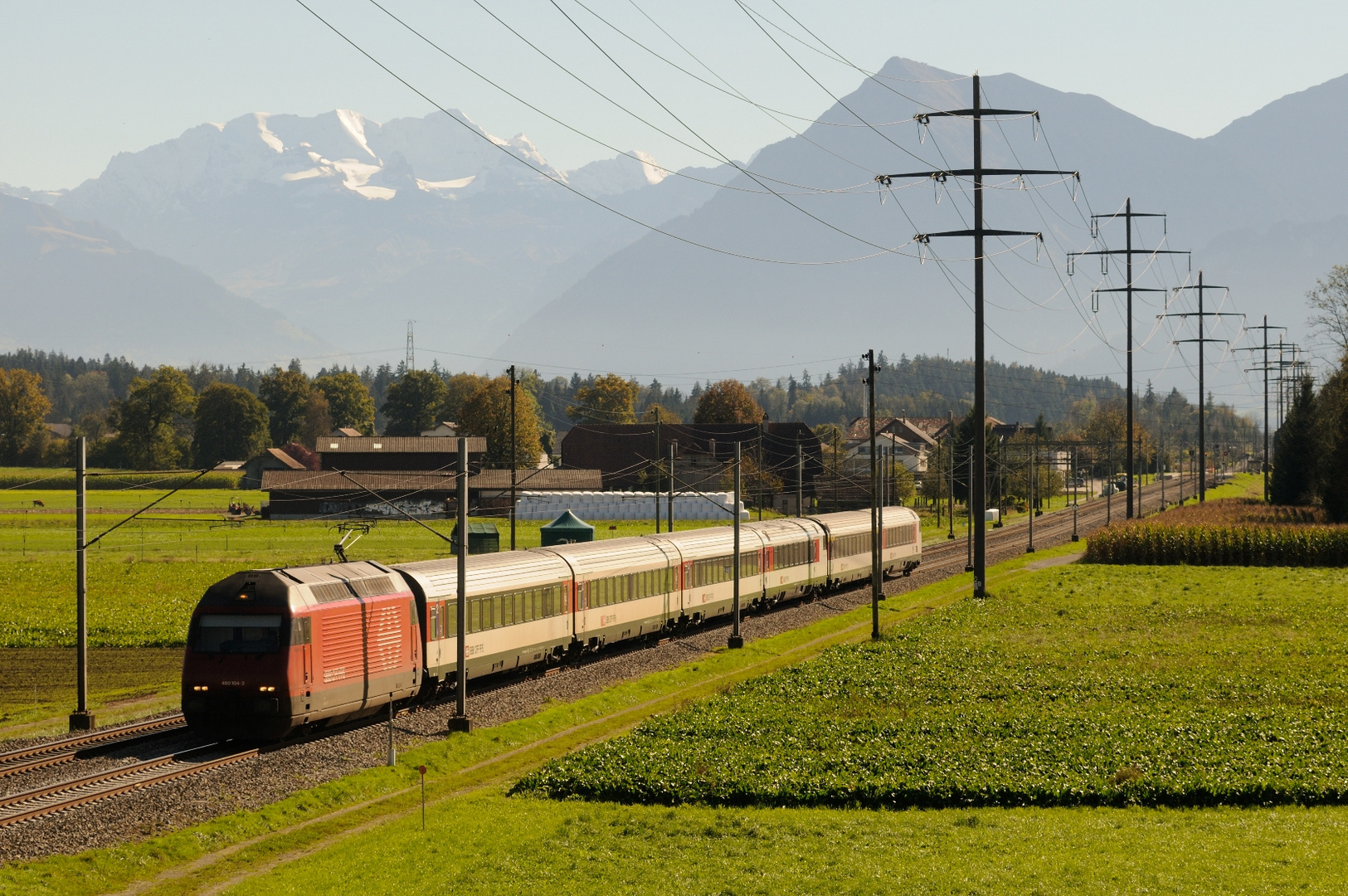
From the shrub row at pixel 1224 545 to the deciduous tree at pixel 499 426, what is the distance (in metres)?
86.7

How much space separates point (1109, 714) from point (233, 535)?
280 ft

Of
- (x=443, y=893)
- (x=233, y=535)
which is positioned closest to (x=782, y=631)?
(x=443, y=893)

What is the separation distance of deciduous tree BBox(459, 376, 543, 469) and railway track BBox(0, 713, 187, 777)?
401 feet

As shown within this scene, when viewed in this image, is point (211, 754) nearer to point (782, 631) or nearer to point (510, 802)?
point (510, 802)

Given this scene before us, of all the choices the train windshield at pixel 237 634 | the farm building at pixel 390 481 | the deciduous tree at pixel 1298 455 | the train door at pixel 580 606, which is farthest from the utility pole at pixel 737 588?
the deciduous tree at pixel 1298 455

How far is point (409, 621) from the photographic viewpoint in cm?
3247

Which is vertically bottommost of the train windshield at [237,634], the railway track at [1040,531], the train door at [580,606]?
the railway track at [1040,531]

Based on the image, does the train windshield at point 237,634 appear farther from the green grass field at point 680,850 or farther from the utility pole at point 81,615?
the utility pole at point 81,615

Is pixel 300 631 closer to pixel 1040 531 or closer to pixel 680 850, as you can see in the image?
pixel 680 850

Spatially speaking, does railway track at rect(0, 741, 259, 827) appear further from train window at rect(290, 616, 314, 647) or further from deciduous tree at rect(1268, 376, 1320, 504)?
deciduous tree at rect(1268, 376, 1320, 504)

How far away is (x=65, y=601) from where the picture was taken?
6022 centimetres

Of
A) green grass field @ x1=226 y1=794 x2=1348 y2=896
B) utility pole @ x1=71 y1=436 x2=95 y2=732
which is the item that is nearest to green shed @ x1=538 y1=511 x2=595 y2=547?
utility pole @ x1=71 y1=436 x2=95 y2=732

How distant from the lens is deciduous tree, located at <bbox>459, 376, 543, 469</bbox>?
6201 inches

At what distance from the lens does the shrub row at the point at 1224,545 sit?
255 feet
